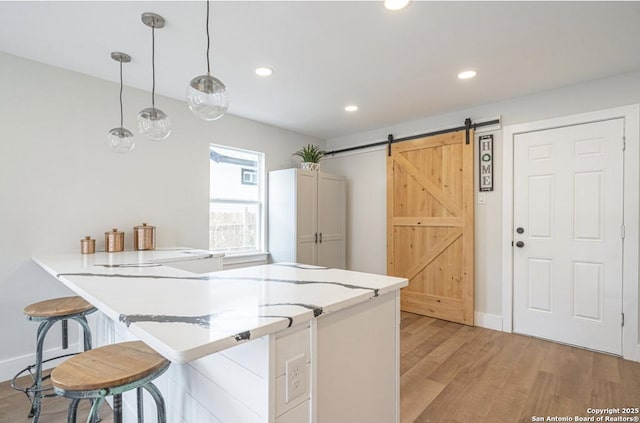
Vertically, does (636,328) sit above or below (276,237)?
below

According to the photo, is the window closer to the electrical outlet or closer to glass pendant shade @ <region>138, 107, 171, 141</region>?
glass pendant shade @ <region>138, 107, 171, 141</region>

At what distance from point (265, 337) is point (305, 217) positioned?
10.6 feet

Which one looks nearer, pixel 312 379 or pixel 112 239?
pixel 312 379

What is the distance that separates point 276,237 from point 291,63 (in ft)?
7.51

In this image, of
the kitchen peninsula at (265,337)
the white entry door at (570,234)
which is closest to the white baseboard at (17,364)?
the kitchen peninsula at (265,337)

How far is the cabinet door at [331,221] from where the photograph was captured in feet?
14.3

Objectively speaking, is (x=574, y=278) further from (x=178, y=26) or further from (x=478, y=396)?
(x=178, y=26)

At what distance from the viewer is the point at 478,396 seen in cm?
217

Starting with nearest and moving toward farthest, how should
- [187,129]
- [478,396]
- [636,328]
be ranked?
1. [478,396]
2. [636,328]
3. [187,129]

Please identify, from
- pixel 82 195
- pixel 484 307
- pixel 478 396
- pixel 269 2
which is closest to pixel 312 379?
pixel 478 396

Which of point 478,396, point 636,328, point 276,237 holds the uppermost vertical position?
point 276,237

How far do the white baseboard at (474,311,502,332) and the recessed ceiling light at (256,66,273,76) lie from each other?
3.37 meters

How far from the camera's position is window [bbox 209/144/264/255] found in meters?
3.77

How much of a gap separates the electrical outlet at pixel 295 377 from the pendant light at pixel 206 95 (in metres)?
1.32
